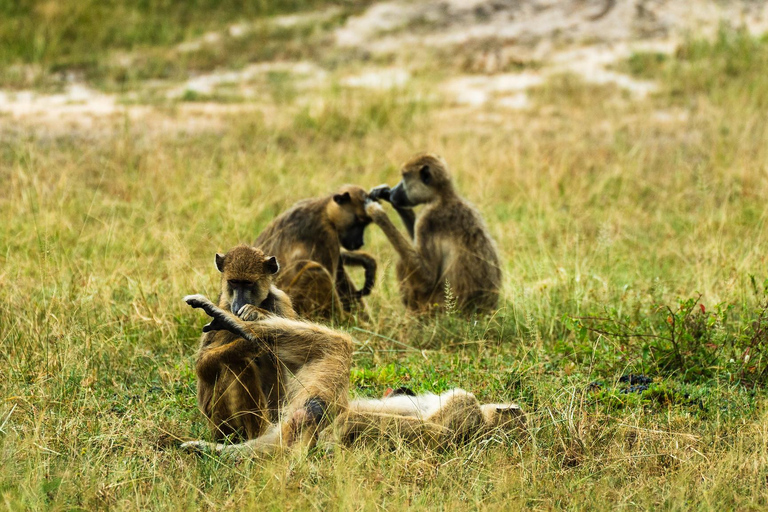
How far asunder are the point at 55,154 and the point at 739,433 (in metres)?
8.07

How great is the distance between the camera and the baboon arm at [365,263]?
7098mm

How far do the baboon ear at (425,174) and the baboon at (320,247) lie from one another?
467 mm

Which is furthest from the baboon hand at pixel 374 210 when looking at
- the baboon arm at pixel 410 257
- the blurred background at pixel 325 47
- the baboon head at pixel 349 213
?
the blurred background at pixel 325 47

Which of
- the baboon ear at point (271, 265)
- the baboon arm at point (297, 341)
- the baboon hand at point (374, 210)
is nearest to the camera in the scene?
the baboon arm at point (297, 341)

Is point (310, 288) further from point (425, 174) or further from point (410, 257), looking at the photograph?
point (425, 174)

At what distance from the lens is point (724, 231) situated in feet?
28.2

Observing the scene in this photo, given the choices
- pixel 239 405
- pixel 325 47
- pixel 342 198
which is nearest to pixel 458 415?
pixel 239 405

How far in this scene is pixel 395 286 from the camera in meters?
7.26

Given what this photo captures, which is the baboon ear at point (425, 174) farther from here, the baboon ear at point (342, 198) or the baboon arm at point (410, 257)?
the baboon ear at point (342, 198)

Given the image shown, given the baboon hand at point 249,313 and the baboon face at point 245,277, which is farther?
the baboon face at point 245,277

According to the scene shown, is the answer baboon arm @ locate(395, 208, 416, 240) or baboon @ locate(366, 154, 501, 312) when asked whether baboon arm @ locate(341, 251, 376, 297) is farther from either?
baboon arm @ locate(395, 208, 416, 240)

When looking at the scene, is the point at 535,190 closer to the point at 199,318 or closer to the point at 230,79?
the point at 199,318

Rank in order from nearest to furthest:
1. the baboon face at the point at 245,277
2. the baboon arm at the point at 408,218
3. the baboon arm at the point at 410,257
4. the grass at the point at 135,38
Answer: the baboon face at the point at 245,277 → the baboon arm at the point at 410,257 → the baboon arm at the point at 408,218 → the grass at the point at 135,38

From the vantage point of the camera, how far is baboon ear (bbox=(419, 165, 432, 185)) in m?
7.07
